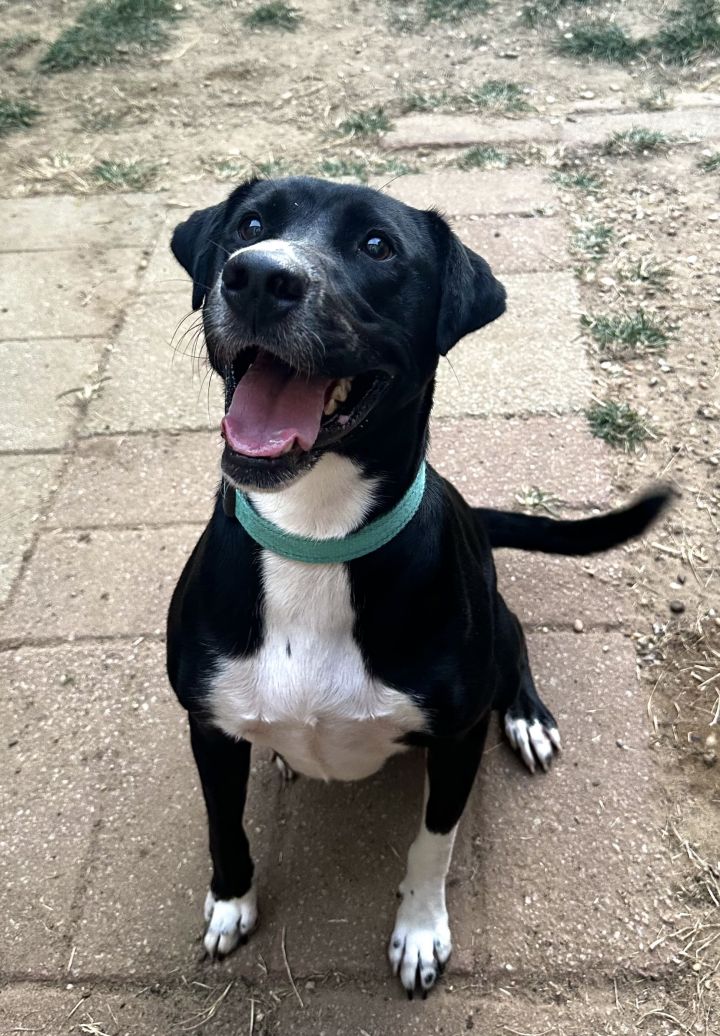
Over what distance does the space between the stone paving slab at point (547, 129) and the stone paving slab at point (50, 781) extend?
4047 mm

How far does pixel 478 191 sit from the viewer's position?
16.6 feet

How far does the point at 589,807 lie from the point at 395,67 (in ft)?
18.8

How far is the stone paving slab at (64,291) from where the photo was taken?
171 inches

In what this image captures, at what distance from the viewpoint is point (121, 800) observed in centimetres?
250

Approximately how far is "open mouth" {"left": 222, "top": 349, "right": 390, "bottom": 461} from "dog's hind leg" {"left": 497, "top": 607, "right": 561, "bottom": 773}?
38.8 inches

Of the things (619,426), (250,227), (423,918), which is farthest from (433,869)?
(619,426)

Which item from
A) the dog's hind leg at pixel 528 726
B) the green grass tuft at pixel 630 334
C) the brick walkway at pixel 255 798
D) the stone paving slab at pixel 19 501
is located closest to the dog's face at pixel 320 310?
the dog's hind leg at pixel 528 726

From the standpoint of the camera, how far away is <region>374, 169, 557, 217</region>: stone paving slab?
491cm

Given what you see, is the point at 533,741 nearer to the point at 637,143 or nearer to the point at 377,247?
the point at 377,247

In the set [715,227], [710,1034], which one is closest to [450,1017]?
[710,1034]

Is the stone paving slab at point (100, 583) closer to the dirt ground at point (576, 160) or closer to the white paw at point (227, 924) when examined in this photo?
the white paw at point (227, 924)

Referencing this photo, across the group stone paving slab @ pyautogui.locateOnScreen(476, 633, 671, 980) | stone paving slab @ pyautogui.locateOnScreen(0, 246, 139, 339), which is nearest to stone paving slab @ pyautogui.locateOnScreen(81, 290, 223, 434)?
stone paving slab @ pyautogui.locateOnScreen(0, 246, 139, 339)

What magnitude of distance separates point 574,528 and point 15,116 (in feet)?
17.9

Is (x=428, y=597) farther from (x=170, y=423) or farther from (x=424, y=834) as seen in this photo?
(x=170, y=423)
